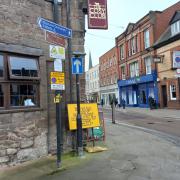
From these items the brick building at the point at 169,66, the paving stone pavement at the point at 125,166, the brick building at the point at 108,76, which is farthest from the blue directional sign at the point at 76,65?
the brick building at the point at 108,76

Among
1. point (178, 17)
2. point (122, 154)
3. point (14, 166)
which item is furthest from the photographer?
point (178, 17)

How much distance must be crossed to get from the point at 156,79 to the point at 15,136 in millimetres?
28302

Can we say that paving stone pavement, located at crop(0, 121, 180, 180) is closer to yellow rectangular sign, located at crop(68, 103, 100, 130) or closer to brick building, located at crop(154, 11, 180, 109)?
yellow rectangular sign, located at crop(68, 103, 100, 130)

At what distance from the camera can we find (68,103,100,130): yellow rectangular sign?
8836 millimetres

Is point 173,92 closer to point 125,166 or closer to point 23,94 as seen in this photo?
point 125,166

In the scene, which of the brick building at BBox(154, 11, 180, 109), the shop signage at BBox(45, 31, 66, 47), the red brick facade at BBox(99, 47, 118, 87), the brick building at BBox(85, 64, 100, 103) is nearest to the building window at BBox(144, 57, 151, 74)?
the brick building at BBox(154, 11, 180, 109)

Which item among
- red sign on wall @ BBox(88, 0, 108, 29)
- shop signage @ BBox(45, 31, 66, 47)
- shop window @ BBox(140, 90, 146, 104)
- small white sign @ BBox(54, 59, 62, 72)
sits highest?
red sign on wall @ BBox(88, 0, 108, 29)

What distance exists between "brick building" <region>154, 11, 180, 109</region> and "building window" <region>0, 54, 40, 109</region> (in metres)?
22.6

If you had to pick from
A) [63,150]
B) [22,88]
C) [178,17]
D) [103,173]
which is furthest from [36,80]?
[178,17]

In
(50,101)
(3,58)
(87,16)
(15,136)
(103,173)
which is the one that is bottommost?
(103,173)

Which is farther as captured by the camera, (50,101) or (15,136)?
(50,101)

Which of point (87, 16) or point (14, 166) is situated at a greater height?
point (87, 16)

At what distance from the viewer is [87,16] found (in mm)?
9453

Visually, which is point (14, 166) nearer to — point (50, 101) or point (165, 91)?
point (50, 101)
